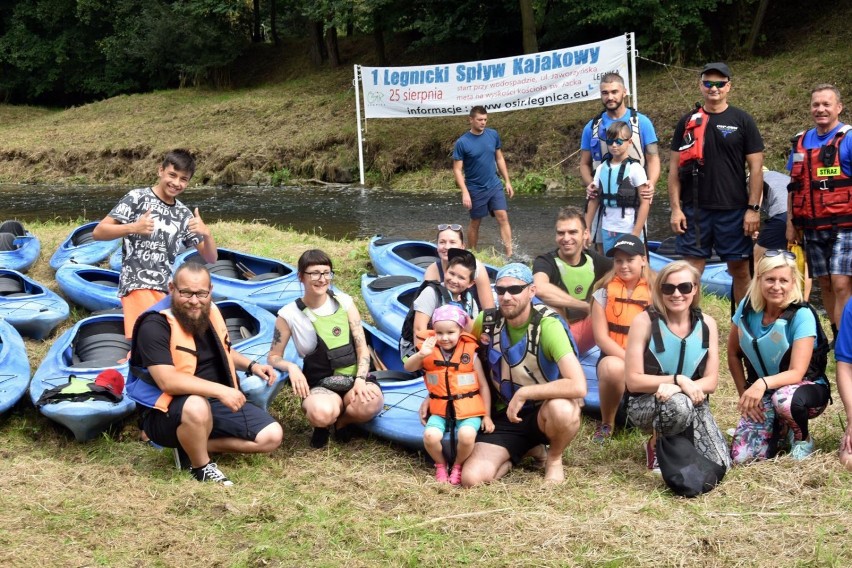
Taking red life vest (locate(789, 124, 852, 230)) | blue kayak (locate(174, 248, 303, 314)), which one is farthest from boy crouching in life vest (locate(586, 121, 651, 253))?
blue kayak (locate(174, 248, 303, 314))

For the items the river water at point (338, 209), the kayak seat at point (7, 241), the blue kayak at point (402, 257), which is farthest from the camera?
the river water at point (338, 209)

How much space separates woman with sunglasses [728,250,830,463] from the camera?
12.0 feet

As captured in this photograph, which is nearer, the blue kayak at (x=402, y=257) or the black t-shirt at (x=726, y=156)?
the black t-shirt at (x=726, y=156)

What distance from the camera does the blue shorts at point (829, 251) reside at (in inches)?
195

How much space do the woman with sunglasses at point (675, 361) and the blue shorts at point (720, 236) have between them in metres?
1.77

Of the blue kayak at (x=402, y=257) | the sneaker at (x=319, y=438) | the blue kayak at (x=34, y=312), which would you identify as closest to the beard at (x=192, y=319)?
the sneaker at (x=319, y=438)

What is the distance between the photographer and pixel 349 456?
13.9ft

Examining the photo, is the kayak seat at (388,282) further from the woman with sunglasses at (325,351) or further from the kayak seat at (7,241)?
the kayak seat at (7,241)

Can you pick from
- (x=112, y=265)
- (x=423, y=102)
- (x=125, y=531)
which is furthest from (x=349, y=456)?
(x=423, y=102)

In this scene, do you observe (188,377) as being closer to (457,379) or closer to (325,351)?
(325,351)

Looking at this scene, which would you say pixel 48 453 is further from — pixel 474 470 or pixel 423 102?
pixel 423 102

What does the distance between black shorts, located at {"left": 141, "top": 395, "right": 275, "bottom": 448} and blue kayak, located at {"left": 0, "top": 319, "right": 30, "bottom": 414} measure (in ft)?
3.59

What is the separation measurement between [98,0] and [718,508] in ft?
88.5

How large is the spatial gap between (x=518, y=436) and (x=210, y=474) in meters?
1.33
